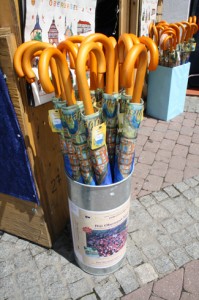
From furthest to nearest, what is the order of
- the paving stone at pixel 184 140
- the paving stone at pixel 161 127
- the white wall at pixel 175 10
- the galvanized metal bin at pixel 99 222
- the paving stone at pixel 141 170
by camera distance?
the white wall at pixel 175 10, the paving stone at pixel 161 127, the paving stone at pixel 184 140, the paving stone at pixel 141 170, the galvanized metal bin at pixel 99 222

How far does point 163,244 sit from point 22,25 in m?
1.95

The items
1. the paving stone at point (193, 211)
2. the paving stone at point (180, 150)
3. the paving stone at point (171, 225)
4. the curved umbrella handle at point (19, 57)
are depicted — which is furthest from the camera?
the paving stone at point (180, 150)

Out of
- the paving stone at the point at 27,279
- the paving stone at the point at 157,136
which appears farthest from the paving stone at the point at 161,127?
the paving stone at the point at 27,279

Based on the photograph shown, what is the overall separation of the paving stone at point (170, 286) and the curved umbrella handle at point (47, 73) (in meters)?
1.48

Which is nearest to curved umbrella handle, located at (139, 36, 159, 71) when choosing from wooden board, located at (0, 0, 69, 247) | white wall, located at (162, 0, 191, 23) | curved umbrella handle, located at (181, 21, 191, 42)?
wooden board, located at (0, 0, 69, 247)

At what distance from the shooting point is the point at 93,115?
4.21 feet

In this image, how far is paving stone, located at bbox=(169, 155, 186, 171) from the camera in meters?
3.13

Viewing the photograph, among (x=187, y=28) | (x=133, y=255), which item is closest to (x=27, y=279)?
(x=133, y=255)

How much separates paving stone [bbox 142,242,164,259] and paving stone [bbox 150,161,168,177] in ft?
3.32

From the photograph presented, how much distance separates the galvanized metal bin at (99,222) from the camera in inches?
60.4

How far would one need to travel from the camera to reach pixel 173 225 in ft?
7.72

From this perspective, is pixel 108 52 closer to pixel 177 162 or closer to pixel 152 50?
pixel 152 50

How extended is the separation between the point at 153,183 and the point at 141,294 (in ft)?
4.17

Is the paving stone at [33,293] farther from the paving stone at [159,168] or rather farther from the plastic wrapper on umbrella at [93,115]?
the paving stone at [159,168]
